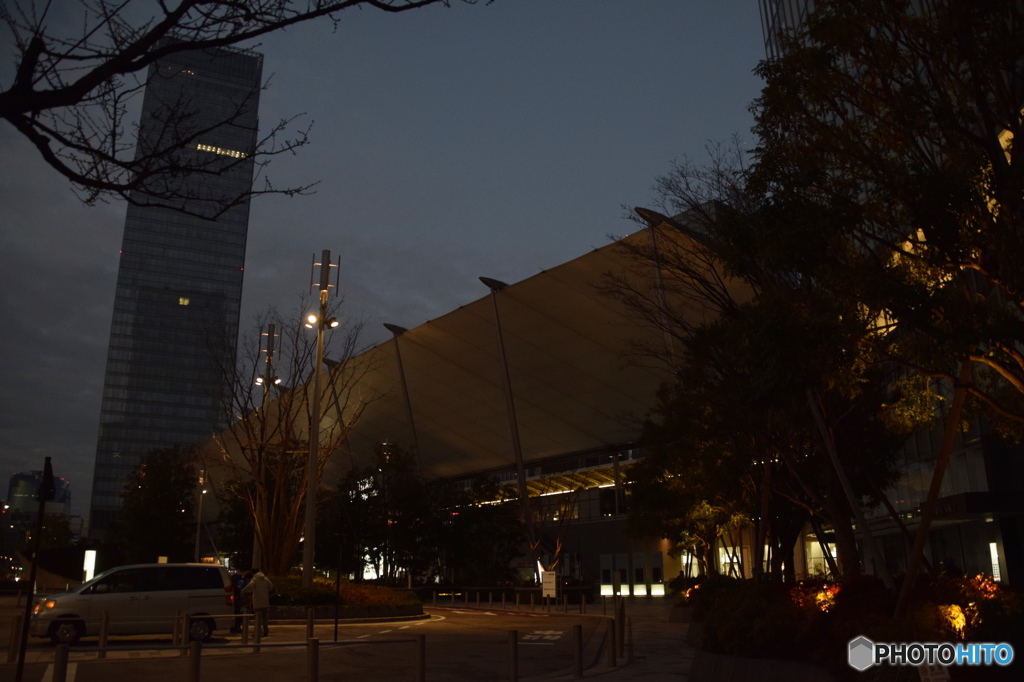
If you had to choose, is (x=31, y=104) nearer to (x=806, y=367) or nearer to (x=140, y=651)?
(x=806, y=367)

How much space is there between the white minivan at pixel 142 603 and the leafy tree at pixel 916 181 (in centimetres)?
1279

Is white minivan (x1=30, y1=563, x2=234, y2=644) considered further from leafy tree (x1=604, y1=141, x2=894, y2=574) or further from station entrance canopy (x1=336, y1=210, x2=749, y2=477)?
station entrance canopy (x1=336, y1=210, x2=749, y2=477)

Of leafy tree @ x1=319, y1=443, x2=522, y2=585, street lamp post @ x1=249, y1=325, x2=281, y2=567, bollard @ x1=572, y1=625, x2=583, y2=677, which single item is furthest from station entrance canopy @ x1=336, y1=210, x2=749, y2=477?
bollard @ x1=572, y1=625, x2=583, y2=677

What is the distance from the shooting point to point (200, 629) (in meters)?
16.7

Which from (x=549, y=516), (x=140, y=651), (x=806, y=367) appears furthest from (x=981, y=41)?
(x=549, y=516)

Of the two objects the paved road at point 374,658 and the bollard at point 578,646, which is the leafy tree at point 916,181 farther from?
the paved road at point 374,658

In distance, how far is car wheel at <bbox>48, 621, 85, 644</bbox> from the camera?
A: 627 inches

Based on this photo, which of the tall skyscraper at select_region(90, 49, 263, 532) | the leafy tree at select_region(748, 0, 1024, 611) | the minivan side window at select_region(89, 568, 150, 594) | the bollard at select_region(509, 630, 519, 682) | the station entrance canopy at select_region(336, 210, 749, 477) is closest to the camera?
the leafy tree at select_region(748, 0, 1024, 611)

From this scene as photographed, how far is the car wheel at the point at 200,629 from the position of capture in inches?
654

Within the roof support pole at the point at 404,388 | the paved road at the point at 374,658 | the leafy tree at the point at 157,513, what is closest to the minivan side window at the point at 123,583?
the paved road at the point at 374,658

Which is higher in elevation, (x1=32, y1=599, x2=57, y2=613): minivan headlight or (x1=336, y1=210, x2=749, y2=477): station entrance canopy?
(x1=336, y1=210, x2=749, y2=477): station entrance canopy

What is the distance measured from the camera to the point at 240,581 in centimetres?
2164

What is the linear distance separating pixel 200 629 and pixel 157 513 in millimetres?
49697

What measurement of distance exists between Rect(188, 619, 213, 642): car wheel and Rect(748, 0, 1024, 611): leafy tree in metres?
13.3
